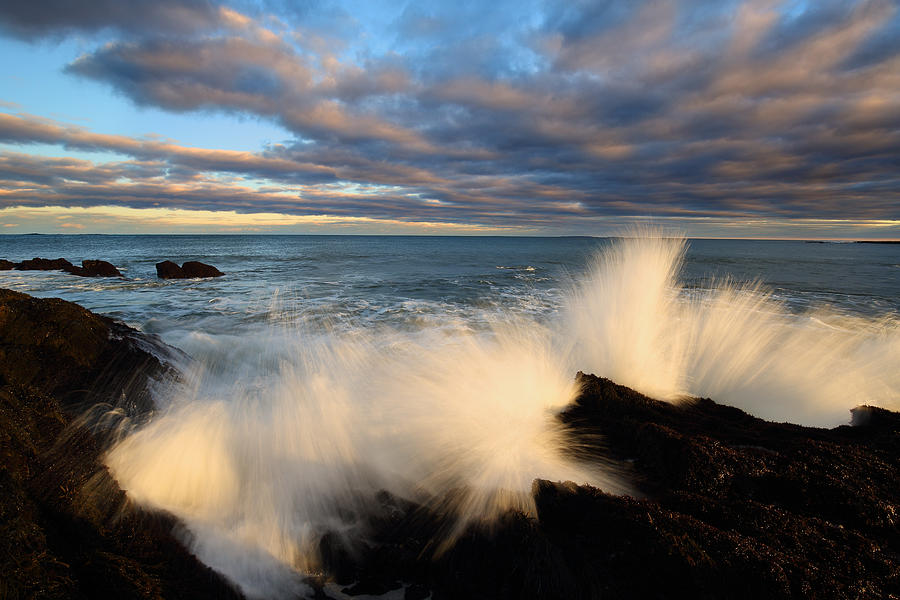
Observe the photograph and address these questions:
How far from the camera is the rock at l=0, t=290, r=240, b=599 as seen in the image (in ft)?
6.57

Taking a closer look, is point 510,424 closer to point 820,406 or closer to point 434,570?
point 434,570

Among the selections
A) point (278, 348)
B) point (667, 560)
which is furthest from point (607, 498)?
point (278, 348)

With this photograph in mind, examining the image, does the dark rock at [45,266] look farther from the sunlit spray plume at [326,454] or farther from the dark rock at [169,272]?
the sunlit spray plume at [326,454]

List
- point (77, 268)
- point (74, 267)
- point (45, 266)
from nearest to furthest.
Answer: point (77, 268) < point (74, 267) < point (45, 266)

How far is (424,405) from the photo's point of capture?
544cm

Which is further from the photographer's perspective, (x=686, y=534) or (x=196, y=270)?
(x=196, y=270)

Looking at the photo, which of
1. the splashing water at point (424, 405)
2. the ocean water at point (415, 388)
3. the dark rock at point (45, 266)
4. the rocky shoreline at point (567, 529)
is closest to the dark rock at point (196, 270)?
the ocean water at point (415, 388)

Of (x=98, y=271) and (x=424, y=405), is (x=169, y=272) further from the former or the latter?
(x=424, y=405)

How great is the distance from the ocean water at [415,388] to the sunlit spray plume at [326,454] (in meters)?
0.02

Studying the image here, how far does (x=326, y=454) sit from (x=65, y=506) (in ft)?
6.64

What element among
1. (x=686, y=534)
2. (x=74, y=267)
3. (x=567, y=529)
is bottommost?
(x=567, y=529)

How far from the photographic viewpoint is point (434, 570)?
2.73m

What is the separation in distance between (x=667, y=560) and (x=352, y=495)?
99.8 inches

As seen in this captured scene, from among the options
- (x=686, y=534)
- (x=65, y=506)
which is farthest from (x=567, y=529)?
(x=65, y=506)
